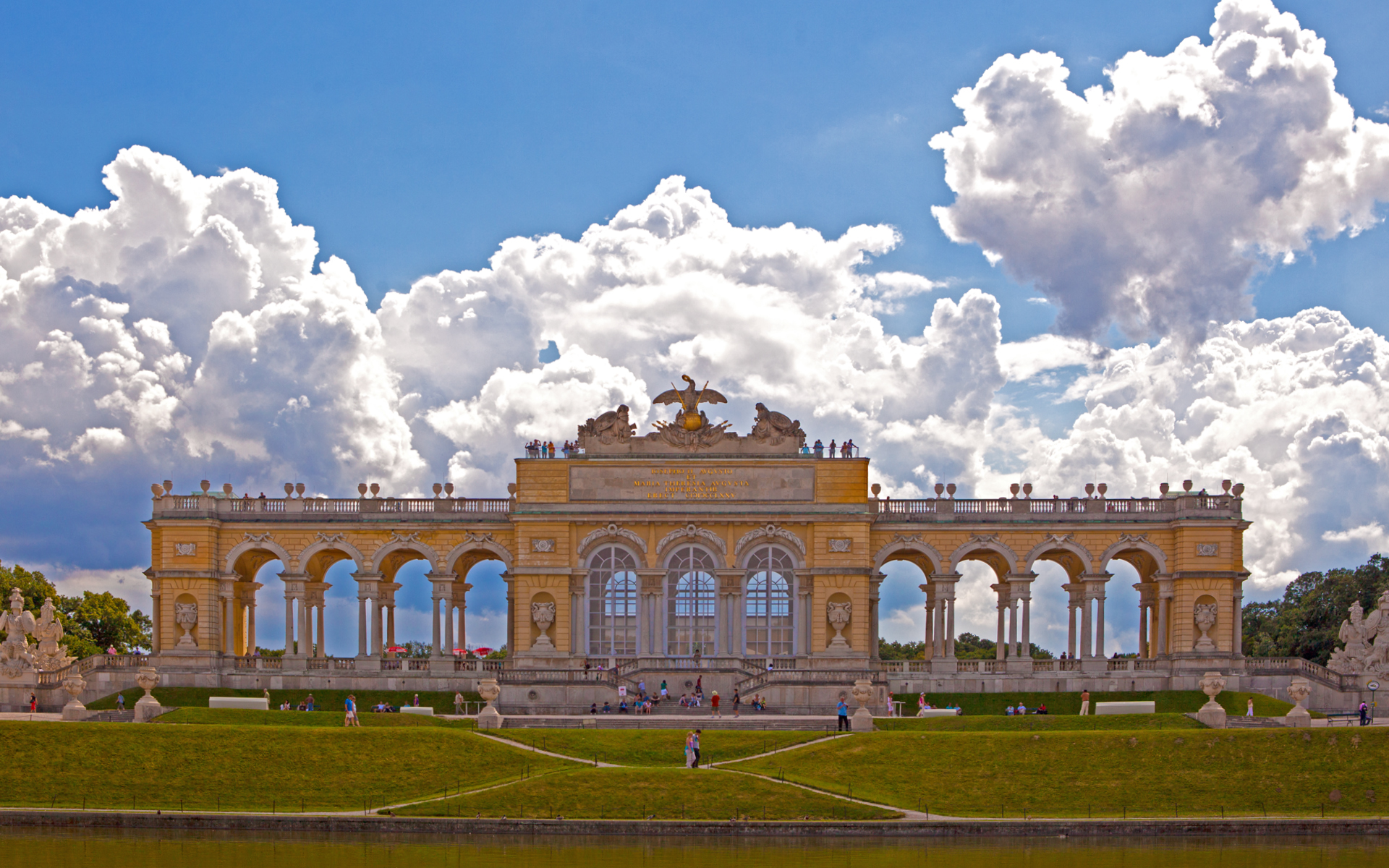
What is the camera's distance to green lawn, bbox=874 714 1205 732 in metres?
50.2

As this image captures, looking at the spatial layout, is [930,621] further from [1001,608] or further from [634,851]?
[634,851]

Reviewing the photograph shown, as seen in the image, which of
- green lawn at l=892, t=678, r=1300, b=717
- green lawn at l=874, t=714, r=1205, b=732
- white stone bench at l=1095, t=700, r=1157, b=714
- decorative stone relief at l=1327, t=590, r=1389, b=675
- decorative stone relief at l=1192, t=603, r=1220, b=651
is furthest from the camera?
decorative stone relief at l=1192, t=603, r=1220, b=651

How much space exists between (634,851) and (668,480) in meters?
32.6

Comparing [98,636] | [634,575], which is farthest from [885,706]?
[98,636]

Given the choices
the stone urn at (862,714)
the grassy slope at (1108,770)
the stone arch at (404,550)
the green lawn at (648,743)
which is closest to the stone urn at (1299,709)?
the grassy slope at (1108,770)

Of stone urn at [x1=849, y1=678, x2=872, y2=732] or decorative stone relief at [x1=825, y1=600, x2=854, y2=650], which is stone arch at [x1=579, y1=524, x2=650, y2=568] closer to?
decorative stone relief at [x1=825, y1=600, x2=854, y2=650]

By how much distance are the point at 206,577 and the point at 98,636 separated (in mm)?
18770

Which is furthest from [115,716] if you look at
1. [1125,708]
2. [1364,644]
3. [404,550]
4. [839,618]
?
[1364,644]

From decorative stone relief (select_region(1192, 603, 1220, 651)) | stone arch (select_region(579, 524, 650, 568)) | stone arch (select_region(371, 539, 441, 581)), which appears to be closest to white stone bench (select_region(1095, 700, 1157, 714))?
decorative stone relief (select_region(1192, 603, 1220, 651))

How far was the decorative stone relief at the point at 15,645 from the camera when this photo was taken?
195 ft

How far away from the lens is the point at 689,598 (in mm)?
67750

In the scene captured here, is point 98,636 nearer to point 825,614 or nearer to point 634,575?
point 634,575

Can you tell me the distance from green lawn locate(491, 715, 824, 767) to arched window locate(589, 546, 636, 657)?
1813cm

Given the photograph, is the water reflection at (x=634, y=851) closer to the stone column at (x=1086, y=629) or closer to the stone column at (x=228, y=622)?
the stone column at (x=1086, y=629)
